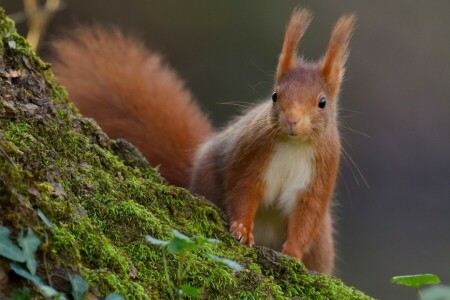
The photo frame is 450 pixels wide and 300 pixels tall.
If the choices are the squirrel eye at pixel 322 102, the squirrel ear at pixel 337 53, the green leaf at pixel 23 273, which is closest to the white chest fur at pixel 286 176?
the squirrel eye at pixel 322 102

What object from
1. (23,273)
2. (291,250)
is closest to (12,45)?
(23,273)

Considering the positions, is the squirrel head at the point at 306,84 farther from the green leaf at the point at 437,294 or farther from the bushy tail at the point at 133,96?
the green leaf at the point at 437,294

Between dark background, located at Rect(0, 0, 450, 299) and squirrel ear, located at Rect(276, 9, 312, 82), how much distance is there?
334 centimetres

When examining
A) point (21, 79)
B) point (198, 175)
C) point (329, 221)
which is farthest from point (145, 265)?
point (329, 221)

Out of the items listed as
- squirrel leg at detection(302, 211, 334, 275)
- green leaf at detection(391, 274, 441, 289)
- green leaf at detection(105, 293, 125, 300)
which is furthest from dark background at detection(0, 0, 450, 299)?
green leaf at detection(105, 293, 125, 300)

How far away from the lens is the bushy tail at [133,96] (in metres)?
Answer: 3.24

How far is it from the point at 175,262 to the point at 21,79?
0.55 meters

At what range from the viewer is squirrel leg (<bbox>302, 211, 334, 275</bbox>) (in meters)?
2.86

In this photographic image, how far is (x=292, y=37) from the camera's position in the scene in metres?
2.63

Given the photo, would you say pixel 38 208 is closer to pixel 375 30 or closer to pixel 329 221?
pixel 329 221

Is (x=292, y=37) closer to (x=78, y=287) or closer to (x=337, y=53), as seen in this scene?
(x=337, y=53)

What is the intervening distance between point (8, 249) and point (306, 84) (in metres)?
1.37

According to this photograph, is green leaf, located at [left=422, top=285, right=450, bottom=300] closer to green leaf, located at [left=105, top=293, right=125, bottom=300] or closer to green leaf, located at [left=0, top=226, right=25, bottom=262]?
green leaf, located at [left=105, top=293, right=125, bottom=300]

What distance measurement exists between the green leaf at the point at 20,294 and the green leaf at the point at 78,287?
0.08 metres
